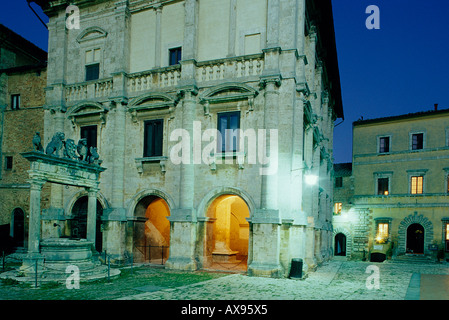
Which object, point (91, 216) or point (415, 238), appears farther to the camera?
point (415, 238)

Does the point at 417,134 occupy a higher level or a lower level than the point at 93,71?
lower

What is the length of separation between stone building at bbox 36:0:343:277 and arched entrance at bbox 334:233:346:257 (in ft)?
50.5

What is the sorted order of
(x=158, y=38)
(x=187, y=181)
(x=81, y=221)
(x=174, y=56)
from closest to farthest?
(x=187, y=181) → (x=174, y=56) → (x=158, y=38) → (x=81, y=221)

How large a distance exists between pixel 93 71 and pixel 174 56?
16.4ft

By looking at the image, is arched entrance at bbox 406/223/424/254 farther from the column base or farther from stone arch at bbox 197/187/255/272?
the column base

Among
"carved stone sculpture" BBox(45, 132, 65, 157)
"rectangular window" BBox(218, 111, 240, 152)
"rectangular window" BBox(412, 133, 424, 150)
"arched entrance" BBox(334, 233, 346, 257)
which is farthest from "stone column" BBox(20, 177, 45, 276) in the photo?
"rectangular window" BBox(412, 133, 424, 150)

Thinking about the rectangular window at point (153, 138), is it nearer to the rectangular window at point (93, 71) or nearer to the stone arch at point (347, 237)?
the rectangular window at point (93, 71)

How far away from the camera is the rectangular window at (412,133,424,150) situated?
31.5m

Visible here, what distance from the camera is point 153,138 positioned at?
61.0 feet

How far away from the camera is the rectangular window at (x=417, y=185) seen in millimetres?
30723

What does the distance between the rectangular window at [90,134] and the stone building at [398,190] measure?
23.0 metres

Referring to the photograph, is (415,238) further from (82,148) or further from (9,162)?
(9,162)

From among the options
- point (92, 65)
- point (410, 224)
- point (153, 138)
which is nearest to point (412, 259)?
point (410, 224)

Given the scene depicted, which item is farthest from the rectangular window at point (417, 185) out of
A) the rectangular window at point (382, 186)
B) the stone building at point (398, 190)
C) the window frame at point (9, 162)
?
the window frame at point (9, 162)
